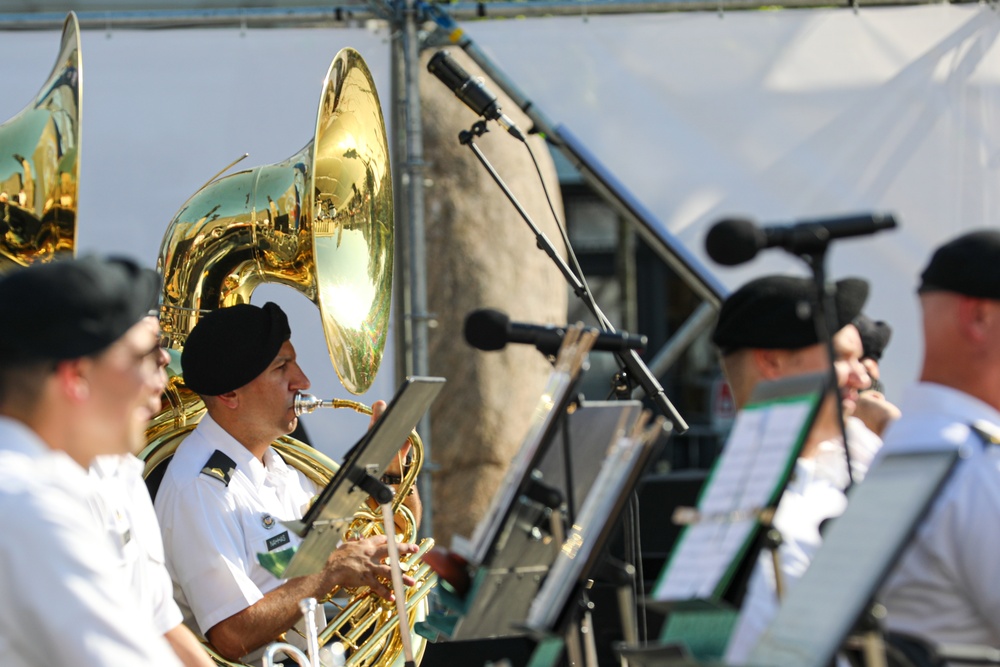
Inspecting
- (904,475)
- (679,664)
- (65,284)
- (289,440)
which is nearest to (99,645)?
(65,284)

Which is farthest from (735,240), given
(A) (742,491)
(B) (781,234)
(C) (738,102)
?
(C) (738,102)

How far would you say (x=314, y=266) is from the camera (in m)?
3.51

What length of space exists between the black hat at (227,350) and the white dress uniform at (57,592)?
174cm

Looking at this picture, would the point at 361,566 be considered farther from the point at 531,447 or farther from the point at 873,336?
the point at 873,336

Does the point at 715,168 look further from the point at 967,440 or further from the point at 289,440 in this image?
the point at 967,440

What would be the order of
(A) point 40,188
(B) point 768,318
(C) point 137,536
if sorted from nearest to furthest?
1. (B) point 768,318
2. (C) point 137,536
3. (A) point 40,188

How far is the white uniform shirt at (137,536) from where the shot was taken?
2.57 m

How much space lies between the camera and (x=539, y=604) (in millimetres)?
1917

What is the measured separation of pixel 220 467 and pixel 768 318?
175 centimetres

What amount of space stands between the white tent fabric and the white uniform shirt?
2.38 metres

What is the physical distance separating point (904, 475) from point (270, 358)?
226 cm

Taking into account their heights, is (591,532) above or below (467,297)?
above

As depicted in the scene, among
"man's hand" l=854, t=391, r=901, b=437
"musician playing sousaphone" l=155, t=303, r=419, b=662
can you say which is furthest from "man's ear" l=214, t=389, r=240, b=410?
"man's hand" l=854, t=391, r=901, b=437

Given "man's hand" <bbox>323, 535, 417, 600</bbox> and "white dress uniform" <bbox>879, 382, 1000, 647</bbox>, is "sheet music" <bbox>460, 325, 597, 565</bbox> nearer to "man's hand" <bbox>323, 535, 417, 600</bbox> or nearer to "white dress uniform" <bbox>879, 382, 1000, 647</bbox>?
"white dress uniform" <bbox>879, 382, 1000, 647</bbox>
